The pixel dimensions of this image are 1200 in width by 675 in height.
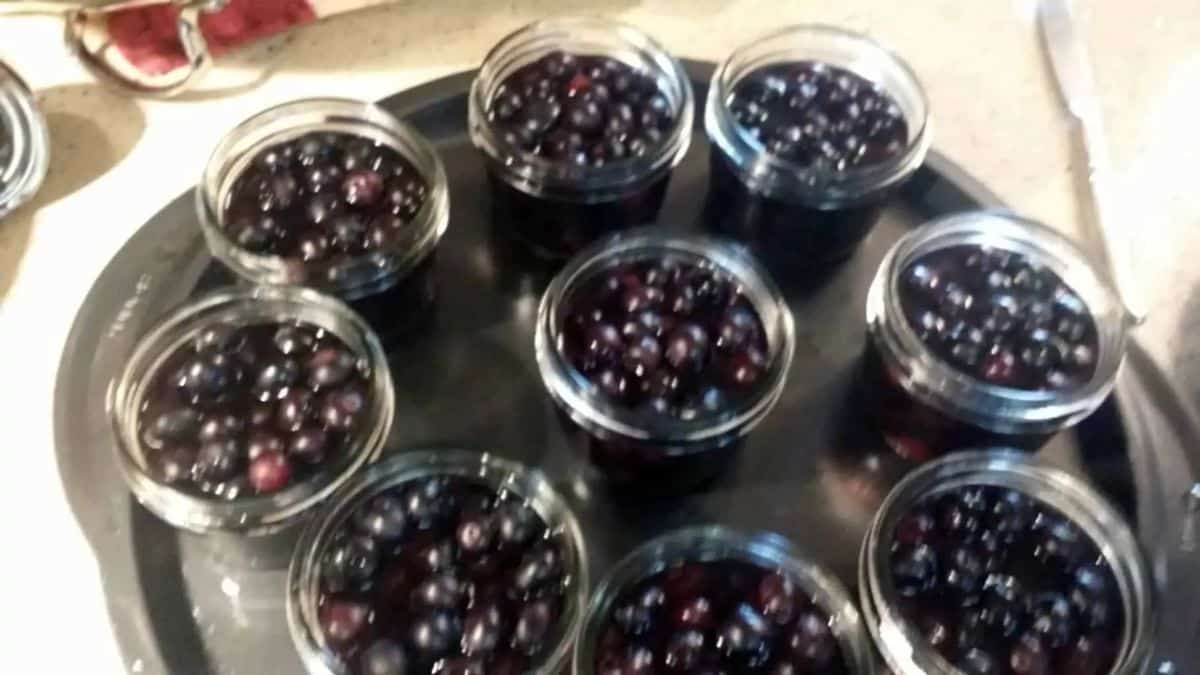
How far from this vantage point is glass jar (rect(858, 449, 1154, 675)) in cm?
66

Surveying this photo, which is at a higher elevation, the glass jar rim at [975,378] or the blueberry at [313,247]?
the blueberry at [313,247]

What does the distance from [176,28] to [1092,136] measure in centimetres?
85

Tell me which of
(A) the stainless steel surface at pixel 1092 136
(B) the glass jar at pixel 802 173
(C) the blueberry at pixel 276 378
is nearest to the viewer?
(C) the blueberry at pixel 276 378

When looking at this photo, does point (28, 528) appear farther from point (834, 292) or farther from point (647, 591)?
point (834, 292)

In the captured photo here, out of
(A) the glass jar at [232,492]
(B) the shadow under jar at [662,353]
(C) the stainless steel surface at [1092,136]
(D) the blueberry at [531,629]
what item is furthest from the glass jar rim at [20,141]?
(C) the stainless steel surface at [1092,136]

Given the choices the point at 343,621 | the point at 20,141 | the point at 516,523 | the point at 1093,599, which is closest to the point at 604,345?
the point at 516,523

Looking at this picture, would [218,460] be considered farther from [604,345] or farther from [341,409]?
[604,345]

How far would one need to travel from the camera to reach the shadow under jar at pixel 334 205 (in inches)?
30.7

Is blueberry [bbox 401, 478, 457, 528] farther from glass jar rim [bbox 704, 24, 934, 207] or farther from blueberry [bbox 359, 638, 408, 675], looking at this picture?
glass jar rim [bbox 704, 24, 934, 207]

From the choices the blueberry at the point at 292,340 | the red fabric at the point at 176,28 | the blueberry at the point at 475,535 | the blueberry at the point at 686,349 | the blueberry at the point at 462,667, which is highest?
the red fabric at the point at 176,28

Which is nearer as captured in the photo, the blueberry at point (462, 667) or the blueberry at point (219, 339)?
the blueberry at point (462, 667)

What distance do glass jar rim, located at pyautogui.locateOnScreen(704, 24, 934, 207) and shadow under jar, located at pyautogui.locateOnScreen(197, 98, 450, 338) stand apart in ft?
0.71

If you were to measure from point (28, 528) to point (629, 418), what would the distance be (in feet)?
1.43

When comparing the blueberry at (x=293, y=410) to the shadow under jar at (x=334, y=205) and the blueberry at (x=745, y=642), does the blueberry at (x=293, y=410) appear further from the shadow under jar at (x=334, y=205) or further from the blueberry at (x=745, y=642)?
the blueberry at (x=745, y=642)
